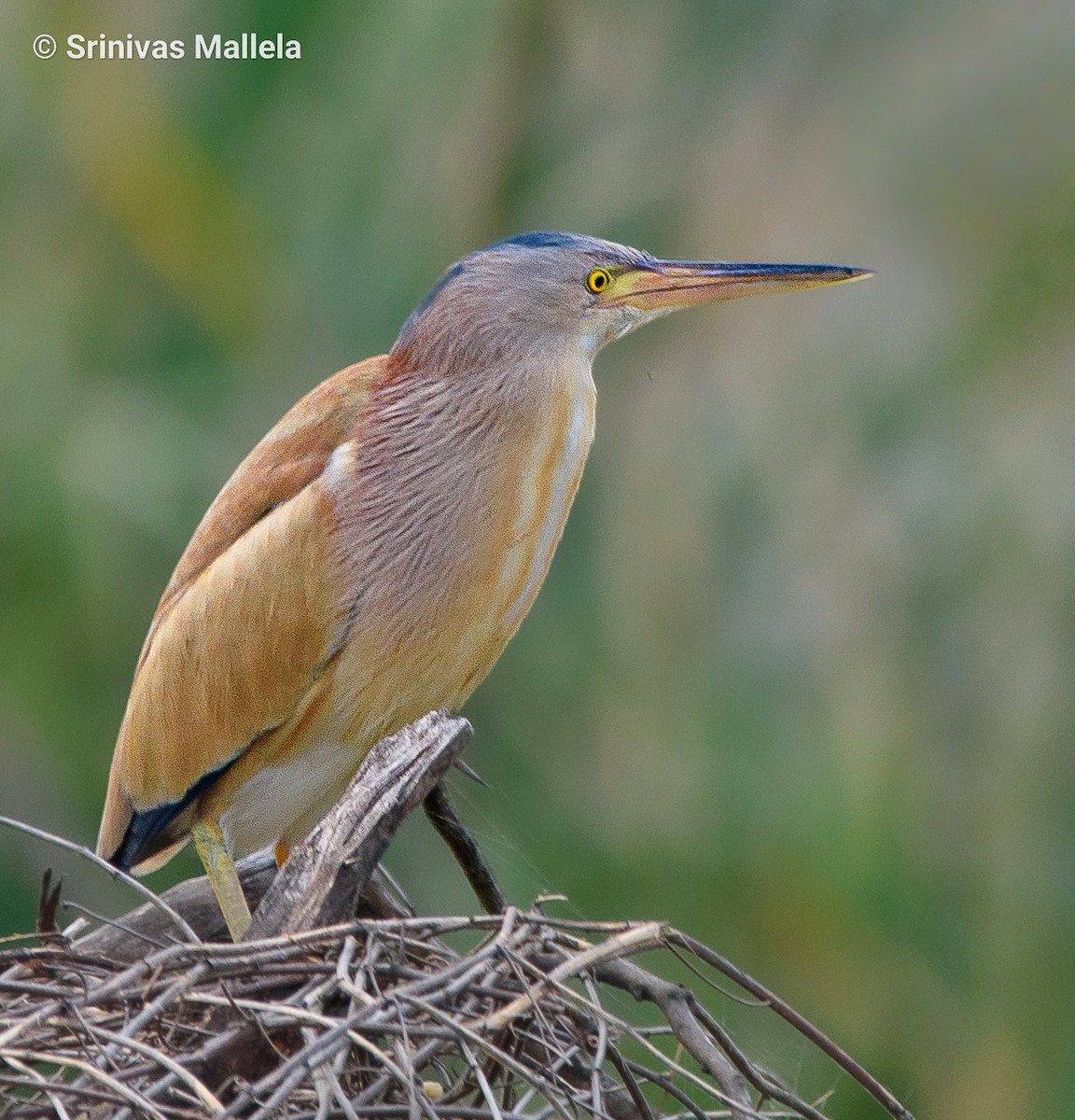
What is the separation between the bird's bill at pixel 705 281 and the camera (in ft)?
7.66

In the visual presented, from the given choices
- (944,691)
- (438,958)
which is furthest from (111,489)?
(438,958)

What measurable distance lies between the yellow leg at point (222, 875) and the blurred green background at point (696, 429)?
5.17ft

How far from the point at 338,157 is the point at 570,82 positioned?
2.52 ft

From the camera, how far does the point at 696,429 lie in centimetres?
498

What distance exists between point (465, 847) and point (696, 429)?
10.3 ft

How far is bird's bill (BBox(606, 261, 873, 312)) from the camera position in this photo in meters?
2.33

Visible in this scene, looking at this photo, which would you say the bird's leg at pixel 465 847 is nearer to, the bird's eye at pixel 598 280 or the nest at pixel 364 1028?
the nest at pixel 364 1028

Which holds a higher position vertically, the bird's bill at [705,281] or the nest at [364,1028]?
the bird's bill at [705,281]

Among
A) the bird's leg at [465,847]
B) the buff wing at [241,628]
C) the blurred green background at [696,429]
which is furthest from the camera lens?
Result: the blurred green background at [696,429]

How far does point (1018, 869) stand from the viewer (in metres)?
4.28

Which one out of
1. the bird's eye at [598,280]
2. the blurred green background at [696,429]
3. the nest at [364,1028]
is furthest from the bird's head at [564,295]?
the blurred green background at [696,429]

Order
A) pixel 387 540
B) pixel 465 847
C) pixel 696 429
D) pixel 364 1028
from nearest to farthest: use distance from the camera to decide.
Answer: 1. pixel 364 1028
2. pixel 465 847
3. pixel 387 540
4. pixel 696 429

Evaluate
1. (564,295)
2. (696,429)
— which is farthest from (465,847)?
(696,429)

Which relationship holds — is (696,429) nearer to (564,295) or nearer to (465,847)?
(564,295)
